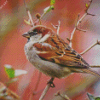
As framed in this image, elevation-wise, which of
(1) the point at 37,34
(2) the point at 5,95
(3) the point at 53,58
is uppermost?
(2) the point at 5,95

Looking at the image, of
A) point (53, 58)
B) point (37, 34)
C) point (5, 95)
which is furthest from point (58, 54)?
point (5, 95)

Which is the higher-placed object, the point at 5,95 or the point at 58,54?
the point at 5,95

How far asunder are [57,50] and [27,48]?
32 cm

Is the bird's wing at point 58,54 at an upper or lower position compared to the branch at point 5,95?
lower

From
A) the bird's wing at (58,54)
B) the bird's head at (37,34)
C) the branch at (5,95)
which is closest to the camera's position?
the branch at (5,95)

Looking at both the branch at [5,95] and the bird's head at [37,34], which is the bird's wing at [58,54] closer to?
the bird's head at [37,34]

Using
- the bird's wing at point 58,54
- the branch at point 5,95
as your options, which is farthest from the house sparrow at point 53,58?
the branch at point 5,95

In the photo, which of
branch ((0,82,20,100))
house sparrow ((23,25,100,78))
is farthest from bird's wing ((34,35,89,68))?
branch ((0,82,20,100))

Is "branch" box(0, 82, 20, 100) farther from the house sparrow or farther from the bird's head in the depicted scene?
the bird's head

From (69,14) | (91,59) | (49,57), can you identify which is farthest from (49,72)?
(69,14)

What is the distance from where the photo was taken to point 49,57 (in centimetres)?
176

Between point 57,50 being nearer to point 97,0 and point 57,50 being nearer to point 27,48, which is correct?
point 27,48

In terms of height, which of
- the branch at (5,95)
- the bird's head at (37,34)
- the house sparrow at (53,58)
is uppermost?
the branch at (5,95)

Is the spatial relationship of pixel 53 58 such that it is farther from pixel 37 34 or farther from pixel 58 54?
pixel 37 34
